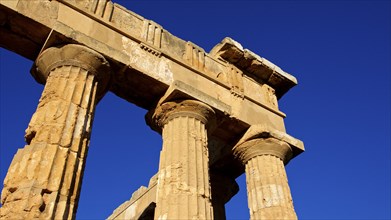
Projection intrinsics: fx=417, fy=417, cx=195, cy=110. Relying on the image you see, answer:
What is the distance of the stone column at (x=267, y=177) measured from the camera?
10672 millimetres

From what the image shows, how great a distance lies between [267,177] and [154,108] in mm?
3537

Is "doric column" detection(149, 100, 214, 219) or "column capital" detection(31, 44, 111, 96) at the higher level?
"column capital" detection(31, 44, 111, 96)

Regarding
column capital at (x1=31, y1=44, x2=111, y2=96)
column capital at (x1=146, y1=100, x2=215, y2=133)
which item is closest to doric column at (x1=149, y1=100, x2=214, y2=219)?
column capital at (x1=146, y1=100, x2=215, y2=133)

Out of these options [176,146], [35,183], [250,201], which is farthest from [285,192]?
[35,183]

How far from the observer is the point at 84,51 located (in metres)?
8.97

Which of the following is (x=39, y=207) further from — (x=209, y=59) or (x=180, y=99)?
(x=209, y=59)

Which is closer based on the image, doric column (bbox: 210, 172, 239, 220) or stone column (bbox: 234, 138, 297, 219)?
stone column (bbox: 234, 138, 297, 219)

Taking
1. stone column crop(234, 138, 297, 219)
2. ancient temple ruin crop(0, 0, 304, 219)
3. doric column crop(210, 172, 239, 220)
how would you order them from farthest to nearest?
doric column crop(210, 172, 239, 220)
stone column crop(234, 138, 297, 219)
ancient temple ruin crop(0, 0, 304, 219)

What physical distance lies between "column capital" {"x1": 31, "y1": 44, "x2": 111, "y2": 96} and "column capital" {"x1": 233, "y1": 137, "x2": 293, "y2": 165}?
15.3 feet

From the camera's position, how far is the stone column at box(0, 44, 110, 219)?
6402 millimetres

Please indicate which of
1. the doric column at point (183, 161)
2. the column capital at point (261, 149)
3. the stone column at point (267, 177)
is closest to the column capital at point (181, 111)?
the doric column at point (183, 161)

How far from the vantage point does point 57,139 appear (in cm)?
729

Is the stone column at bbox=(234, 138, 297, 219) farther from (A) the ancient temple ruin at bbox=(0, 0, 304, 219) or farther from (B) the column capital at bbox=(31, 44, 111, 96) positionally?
(B) the column capital at bbox=(31, 44, 111, 96)

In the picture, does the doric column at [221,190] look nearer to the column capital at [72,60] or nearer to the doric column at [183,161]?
the doric column at [183,161]
